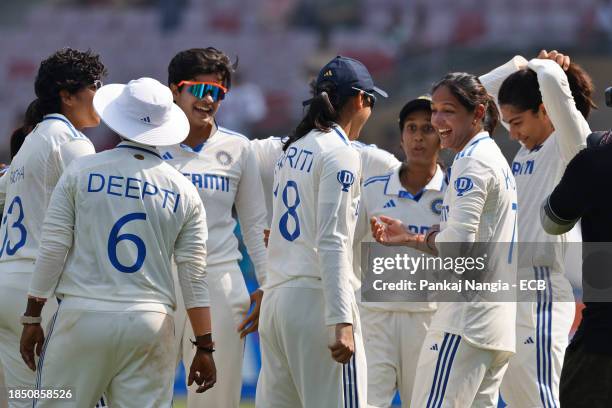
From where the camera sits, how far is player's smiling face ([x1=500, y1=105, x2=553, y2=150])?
6.09 m

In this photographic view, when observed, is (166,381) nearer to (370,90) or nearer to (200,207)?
(200,207)

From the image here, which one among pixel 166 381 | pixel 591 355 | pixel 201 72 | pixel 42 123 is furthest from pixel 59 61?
pixel 591 355

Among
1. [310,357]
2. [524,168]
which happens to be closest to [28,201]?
[310,357]

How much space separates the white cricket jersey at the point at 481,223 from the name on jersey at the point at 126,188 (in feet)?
4.41

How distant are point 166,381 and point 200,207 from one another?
791 mm

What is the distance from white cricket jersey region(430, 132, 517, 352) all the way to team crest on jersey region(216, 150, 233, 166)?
1.30m

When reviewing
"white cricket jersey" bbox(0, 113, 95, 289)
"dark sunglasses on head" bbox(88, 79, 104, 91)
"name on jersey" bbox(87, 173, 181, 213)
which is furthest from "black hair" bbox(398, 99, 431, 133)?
"name on jersey" bbox(87, 173, 181, 213)

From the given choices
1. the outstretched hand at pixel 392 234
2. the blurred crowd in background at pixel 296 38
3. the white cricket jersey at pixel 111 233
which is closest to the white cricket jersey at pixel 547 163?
the outstretched hand at pixel 392 234

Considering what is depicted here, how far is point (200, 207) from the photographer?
4.87 meters

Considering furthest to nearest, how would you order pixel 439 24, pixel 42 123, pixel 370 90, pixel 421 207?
pixel 439 24
pixel 421 207
pixel 42 123
pixel 370 90

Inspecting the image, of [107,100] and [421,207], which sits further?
[421,207]

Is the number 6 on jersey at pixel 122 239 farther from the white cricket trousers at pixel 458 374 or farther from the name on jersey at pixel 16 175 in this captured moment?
the white cricket trousers at pixel 458 374

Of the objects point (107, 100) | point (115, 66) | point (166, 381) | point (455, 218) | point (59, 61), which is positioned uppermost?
point (115, 66)

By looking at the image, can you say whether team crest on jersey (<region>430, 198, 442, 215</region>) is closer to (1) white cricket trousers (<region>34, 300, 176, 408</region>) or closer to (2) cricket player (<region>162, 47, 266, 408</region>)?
(2) cricket player (<region>162, 47, 266, 408</region>)
